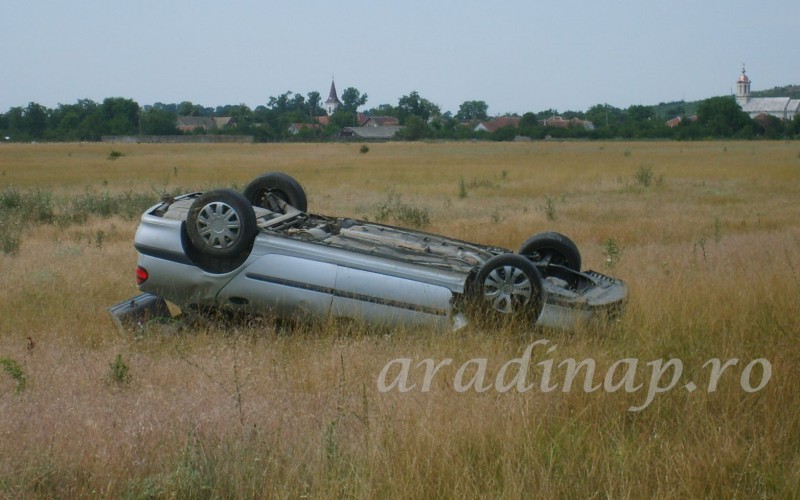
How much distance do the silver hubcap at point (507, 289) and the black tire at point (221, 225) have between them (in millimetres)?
1966

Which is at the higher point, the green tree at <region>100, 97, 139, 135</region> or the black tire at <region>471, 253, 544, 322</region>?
the green tree at <region>100, 97, 139, 135</region>

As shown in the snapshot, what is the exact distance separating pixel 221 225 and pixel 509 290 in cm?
235

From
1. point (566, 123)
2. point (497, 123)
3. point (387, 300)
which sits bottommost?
point (387, 300)

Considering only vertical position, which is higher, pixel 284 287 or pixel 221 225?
pixel 221 225

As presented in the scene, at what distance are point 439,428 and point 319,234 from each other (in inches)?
140

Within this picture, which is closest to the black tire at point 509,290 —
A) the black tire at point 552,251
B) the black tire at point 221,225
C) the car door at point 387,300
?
the car door at point 387,300

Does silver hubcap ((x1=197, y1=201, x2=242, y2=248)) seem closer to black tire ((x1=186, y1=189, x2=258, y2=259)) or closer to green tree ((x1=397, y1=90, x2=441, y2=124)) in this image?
black tire ((x1=186, y1=189, x2=258, y2=259))

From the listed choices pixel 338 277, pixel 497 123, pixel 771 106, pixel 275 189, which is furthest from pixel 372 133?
pixel 338 277

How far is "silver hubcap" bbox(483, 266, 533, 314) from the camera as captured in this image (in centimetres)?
648

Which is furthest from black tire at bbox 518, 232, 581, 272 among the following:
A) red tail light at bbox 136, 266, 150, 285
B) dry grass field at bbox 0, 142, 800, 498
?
red tail light at bbox 136, 266, 150, 285

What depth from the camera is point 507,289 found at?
257 inches

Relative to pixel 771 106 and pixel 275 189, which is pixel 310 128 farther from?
pixel 275 189

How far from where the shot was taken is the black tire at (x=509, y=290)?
6.47 meters

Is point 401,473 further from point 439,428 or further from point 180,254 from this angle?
point 180,254
